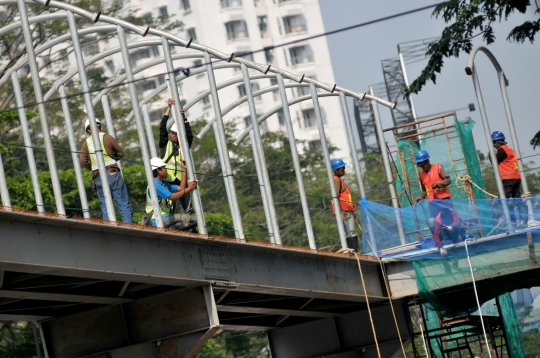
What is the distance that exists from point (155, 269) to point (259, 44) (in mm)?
83517

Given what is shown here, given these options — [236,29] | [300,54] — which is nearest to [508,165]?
[236,29]

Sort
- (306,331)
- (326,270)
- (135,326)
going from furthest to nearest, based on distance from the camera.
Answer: (306,331) < (326,270) < (135,326)

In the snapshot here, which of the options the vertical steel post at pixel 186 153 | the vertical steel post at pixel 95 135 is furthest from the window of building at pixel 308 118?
the vertical steel post at pixel 95 135

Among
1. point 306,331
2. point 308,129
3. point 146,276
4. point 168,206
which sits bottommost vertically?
point 306,331

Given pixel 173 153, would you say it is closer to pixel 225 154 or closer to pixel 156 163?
pixel 225 154

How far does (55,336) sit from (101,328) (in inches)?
40.5

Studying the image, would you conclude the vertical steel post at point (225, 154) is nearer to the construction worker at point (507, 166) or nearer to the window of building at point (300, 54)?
the construction worker at point (507, 166)

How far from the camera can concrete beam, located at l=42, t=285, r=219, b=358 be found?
16.0 meters

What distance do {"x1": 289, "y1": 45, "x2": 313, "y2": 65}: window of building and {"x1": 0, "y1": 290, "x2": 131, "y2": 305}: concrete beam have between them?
83.8m

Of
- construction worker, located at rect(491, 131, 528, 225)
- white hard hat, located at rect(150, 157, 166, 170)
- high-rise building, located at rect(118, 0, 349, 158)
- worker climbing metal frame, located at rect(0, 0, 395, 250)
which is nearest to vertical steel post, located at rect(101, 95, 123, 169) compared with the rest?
worker climbing metal frame, located at rect(0, 0, 395, 250)

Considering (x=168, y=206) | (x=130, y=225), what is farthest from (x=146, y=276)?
(x=168, y=206)

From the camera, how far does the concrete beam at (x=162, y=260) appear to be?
41.8 ft

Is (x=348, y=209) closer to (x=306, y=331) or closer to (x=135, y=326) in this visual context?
(x=306, y=331)

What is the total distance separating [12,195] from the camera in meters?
31.5
